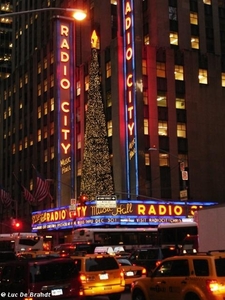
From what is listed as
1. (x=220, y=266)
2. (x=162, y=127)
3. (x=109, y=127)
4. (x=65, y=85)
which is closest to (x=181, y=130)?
(x=162, y=127)

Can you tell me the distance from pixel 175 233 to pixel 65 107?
30.7 m

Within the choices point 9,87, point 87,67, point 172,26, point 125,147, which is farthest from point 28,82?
point 125,147

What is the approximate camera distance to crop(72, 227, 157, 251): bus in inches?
1818

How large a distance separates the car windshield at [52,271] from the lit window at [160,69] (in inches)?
1905

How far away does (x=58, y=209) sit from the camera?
62125 millimetres

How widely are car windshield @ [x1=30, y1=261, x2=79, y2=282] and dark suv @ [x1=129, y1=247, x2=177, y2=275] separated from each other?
40.3 ft

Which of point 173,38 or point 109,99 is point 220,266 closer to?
point 109,99

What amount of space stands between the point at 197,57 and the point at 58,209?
84.7 ft

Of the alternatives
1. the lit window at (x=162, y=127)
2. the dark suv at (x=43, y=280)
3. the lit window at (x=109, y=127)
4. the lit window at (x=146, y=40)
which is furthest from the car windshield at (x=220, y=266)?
the lit window at (x=146, y=40)

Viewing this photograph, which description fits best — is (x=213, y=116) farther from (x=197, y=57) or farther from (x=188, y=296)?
(x=188, y=296)

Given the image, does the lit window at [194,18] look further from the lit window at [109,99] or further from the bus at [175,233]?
the bus at [175,233]

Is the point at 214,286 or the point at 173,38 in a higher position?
the point at 173,38

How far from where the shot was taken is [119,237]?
46.4 metres

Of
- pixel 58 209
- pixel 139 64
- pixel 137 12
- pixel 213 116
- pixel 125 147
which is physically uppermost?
pixel 137 12
